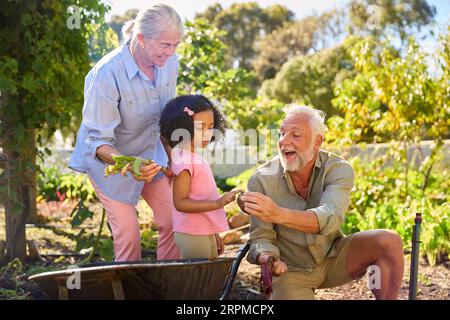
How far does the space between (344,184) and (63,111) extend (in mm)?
2339

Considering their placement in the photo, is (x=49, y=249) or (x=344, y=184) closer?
(x=344, y=184)

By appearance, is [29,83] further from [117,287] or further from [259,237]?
[117,287]

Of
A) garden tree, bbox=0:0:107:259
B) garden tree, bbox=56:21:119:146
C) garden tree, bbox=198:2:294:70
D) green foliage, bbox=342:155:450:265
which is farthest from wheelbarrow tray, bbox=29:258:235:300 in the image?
garden tree, bbox=198:2:294:70

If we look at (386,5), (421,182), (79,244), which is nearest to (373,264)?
(79,244)

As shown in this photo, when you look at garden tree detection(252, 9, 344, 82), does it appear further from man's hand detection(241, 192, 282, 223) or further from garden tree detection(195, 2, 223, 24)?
man's hand detection(241, 192, 282, 223)

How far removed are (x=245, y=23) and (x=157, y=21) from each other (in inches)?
977

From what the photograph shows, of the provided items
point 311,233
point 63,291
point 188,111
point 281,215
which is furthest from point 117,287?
point 188,111

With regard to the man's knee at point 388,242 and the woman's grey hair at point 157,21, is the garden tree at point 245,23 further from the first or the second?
the man's knee at point 388,242

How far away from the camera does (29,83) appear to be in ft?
14.0

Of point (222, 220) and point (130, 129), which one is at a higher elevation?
point (130, 129)

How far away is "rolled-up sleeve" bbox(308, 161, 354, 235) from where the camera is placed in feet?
8.43

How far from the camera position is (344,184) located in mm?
2760

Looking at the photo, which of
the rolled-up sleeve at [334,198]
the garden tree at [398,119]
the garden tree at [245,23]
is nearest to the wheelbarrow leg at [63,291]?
the rolled-up sleeve at [334,198]
